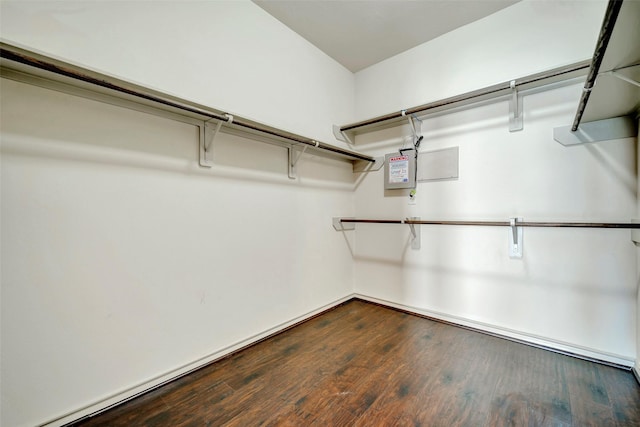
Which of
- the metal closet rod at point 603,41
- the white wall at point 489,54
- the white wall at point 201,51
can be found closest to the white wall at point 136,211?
the white wall at point 201,51

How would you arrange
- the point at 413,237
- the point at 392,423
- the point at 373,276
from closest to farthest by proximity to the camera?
the point at 392,423 → the point at 413,237 → the point at 373,276

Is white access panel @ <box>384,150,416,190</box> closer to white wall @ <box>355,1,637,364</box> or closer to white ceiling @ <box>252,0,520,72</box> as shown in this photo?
white wall @ <box>355,1,637,364</box>

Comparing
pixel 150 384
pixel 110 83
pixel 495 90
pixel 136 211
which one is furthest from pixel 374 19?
pixel 150 384

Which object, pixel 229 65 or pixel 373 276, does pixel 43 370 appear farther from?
pixel 373 276

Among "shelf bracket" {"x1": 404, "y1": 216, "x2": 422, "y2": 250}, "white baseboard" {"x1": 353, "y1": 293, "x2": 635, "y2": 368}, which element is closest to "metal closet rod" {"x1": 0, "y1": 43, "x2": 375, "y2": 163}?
"shelf bracket" {"x1": 404, "y1": 216, "x2": 422, "y2": 250}

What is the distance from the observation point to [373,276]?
2.88m

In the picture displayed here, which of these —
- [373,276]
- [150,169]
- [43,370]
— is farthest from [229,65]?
[373,276]

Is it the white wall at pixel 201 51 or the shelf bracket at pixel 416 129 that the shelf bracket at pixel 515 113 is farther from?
the white wall at pixel 201 51

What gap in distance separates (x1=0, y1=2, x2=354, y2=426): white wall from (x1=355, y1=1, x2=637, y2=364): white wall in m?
1.22

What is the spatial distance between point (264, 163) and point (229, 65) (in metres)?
0.72

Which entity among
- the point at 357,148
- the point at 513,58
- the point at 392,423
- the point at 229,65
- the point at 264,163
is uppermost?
the point at 513,58

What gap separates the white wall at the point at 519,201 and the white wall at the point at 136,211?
122 cm

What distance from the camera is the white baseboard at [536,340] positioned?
170cm

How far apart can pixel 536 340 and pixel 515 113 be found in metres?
1.69
